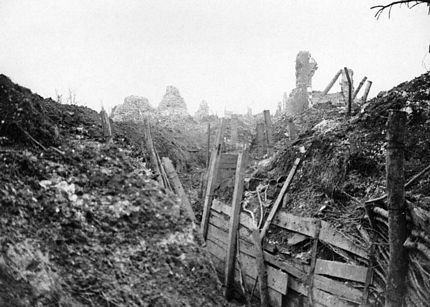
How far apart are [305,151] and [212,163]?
2.13 metres

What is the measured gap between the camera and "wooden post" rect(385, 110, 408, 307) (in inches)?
118

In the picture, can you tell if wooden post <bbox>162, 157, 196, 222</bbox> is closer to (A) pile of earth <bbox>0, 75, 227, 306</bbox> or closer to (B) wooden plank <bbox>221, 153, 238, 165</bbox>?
(B) wooden plank <bbox>221, 153, 238, 165</bbox>

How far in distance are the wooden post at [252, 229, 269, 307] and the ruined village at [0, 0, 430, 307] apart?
0.02 meters

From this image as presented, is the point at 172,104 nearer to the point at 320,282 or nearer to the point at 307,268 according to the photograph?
the point at 307,268

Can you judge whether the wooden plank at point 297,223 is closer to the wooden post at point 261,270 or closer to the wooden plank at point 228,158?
the wooden post at point 261,270

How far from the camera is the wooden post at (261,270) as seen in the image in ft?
16.5

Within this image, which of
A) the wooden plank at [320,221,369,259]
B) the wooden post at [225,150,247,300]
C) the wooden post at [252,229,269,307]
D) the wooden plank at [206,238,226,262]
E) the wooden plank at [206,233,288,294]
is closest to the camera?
the wooden plank at [320,221,369,259]

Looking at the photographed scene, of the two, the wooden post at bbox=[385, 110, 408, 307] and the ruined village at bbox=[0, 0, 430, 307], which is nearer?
the ruined village at bbox=[0, 0, 430, 307]

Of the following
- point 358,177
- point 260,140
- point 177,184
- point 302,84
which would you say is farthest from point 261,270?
point 302,84

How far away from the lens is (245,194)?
6.55 m

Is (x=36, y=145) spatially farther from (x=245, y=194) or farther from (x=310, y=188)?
(x=245, y=194)

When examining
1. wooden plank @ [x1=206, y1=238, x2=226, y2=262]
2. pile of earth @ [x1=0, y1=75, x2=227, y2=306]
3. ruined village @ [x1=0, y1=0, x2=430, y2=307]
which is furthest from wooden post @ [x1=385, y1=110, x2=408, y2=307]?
wooden plank @ [x1=206, y1=238, x2=226, y2=262]

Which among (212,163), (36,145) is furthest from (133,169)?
(212,163)

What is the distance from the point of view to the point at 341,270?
4027 millimetres
